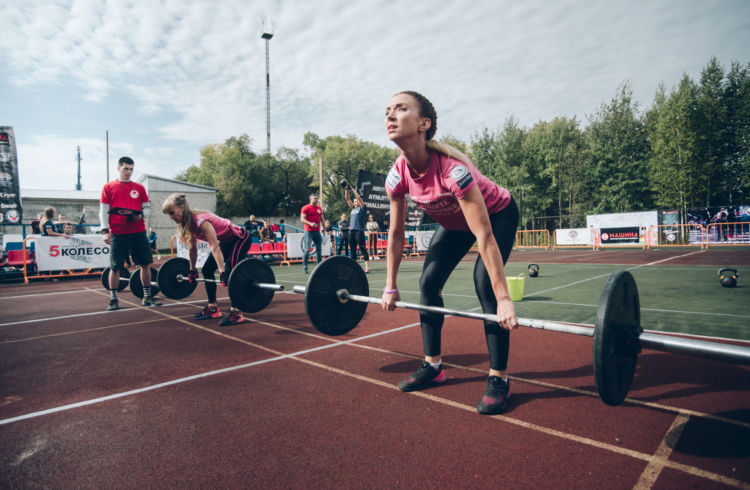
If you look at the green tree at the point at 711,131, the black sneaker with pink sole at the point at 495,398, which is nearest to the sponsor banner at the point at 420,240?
the black sneaker with pink sole at the point at 495,398

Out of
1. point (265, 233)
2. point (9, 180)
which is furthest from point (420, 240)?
point (9, 180)

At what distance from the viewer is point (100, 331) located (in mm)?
4703

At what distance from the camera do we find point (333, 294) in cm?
319

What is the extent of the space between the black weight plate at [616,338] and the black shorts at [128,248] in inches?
243

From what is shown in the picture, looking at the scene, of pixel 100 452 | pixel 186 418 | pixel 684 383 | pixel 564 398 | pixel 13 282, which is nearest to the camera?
pixel 100 452

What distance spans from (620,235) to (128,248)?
26125 mm

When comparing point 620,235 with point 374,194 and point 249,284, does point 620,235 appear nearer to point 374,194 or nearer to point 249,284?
point 374,194

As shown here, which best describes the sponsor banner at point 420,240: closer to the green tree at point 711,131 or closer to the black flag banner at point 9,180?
the black flag banner at point 9,180

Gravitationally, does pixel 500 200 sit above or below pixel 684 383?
above

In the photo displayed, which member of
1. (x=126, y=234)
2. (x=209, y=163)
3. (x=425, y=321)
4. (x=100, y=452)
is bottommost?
(x=100, y=452)

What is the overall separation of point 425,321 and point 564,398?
101 centimetres

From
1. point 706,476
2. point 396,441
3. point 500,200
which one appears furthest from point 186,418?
point 706,476

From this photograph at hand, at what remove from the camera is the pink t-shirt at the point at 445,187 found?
2199 millimetres

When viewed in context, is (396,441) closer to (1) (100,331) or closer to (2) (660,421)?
(2) (660,421)
